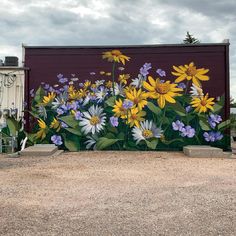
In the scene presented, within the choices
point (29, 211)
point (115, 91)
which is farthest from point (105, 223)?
point (115, 91)

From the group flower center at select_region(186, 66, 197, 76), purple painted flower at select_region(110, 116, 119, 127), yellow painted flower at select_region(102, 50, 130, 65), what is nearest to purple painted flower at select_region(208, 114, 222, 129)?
flower center at select_region(186, 66, 197, 76)

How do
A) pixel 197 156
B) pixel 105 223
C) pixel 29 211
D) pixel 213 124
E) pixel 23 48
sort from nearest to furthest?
pixel 105 223, pixel 29 211, pixel 197 156, pixel 213 124, pixel 23 48

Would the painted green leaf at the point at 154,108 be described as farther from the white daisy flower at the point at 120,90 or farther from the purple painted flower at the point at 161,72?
the purple painted flower at the point at 161,72

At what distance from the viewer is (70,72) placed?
14172 mm

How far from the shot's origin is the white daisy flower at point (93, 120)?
13719mm

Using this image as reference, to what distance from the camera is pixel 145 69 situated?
13852mm

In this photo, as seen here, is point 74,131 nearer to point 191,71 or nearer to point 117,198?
point 191,71

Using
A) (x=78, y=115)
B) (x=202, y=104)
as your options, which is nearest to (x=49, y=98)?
(x=78, y=115)

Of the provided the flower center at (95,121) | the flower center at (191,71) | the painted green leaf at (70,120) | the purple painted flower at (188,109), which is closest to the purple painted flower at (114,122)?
the flower center at (95,121)

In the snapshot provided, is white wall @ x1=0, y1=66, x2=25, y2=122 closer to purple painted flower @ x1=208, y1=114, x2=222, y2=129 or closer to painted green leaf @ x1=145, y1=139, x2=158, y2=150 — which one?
painted green leaf @ x1=145, y1=139, x2=158, y2=150

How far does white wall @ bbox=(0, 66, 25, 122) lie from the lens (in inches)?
565

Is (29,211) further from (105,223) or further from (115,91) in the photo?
(115,91)

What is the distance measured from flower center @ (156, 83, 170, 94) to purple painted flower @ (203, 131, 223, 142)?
2.04 metres

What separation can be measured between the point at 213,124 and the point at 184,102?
4.14 ft
